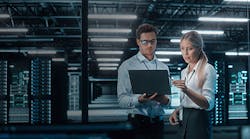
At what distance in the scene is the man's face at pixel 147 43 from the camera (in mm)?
2236

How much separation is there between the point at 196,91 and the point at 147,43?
21.7 inches

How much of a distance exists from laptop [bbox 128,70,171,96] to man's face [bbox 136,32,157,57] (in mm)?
202

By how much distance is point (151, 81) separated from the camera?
209 centimetres

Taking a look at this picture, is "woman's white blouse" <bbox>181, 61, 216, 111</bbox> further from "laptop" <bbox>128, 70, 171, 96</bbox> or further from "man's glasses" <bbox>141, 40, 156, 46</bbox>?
"man's glasses" <bbox>141, 40, 156, 46</bbox>

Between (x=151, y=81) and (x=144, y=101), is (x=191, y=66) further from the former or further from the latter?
(x=144, y=101)

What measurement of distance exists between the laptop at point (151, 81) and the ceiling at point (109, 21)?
6185 millimetres

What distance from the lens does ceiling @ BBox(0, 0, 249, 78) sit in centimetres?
1050

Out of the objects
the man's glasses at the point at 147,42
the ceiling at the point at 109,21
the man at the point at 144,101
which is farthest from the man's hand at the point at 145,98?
the ceiling at the point at 109,21

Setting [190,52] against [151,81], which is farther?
[151,81]

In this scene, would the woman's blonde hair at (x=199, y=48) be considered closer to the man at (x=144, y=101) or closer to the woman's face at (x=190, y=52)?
the woman's face at (x=190, y=52)

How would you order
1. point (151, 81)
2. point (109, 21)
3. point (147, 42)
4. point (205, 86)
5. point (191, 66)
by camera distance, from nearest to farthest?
1. point (205, 86)
2. point (191, 66)
3. point (151, 81)
4. point (147, 42)
5. point (109, 21)

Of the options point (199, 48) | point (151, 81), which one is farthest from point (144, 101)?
point (199, 48)

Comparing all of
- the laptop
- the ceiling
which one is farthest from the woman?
the ceiling

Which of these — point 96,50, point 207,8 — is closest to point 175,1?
point 207,8
